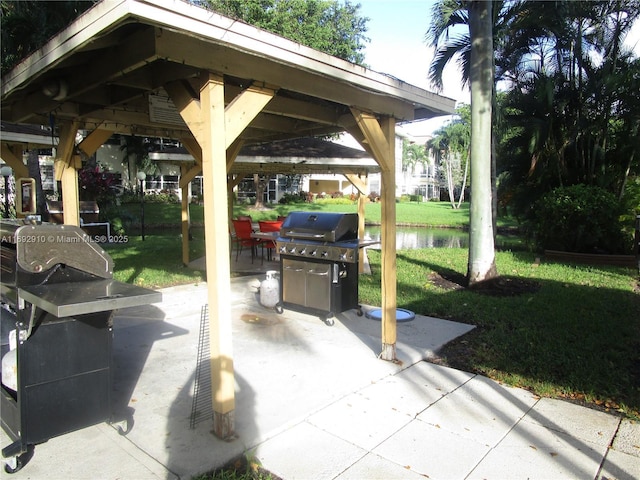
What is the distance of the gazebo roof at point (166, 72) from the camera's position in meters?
2.50

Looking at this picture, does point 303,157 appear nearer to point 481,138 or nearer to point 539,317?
point 481,138

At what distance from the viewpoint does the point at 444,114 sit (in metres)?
4.75

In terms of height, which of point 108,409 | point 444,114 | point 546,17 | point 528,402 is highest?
point 546,17

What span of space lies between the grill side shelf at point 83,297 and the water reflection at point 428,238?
39.3 ft

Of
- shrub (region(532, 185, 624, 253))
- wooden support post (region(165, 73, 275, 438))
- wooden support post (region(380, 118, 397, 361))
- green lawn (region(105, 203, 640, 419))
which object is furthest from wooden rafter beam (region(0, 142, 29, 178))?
shrub (region(532, 185, 624, 253))

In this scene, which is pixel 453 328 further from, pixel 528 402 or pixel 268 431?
pixel 268 431

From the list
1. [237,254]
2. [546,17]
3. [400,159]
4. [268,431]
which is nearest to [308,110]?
[268,431]

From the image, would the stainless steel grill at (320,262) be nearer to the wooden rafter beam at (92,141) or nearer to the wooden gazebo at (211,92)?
the wooden gazebo at (211,92)

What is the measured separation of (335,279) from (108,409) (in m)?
3.17

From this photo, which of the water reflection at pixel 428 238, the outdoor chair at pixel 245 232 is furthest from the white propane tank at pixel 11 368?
the water reflection at pixel 428 238

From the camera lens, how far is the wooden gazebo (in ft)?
8.61

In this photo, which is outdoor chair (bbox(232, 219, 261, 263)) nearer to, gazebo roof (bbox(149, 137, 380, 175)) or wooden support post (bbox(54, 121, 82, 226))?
gazebo roof (bbox(149, 137, 380, 175))

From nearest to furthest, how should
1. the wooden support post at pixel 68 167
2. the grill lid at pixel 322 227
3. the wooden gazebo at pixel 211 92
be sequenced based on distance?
the wooden gazebo at pixel 211 92 → the wooden support post at pixel 68 167 → the grill lid at pixel 322 227

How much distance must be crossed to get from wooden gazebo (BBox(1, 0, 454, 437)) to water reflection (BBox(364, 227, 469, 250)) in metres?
10.1
